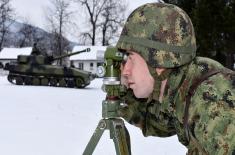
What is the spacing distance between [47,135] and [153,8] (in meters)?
5.71

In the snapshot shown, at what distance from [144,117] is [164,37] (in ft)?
1.79

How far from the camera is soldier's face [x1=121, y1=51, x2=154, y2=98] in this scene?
1.56 meters

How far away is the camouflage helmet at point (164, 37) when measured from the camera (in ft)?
4.83

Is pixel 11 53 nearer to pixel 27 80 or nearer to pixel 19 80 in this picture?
pixel 19 80

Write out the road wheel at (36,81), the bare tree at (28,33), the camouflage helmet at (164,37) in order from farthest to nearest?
the bare tree at (28,33) → the road wheel at (36,81) → the camouflage helmet at (164,37)

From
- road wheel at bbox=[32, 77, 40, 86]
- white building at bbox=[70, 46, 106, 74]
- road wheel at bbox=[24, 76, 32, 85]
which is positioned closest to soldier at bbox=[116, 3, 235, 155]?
road wheel at bbox=[32, 77, 40, 86]

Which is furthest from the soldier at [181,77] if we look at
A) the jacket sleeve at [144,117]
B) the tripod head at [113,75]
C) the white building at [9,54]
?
the white building at [9,54]

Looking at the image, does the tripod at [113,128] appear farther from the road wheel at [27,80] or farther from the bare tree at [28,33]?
the bare tree at [28,33]

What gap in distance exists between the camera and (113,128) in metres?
2.13

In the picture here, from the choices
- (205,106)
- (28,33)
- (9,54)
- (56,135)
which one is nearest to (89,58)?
(9,54)

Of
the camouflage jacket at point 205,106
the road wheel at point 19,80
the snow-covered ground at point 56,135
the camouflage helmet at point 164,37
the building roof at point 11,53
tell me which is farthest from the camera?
the building roof at point 11,53

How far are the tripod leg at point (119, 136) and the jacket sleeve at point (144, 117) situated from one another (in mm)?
120

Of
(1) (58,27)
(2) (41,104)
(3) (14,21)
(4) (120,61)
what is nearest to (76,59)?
(1) (58,27)

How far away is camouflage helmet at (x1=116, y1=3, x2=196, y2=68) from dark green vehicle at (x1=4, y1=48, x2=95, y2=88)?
2082 cm
